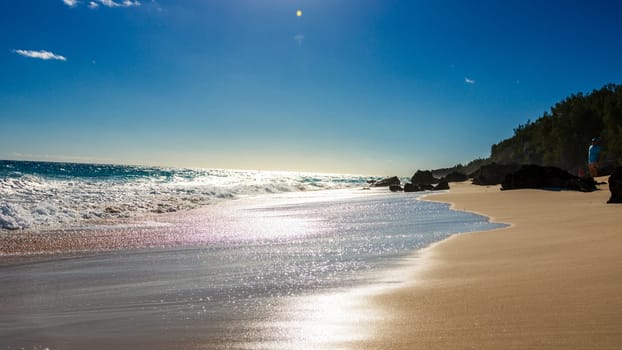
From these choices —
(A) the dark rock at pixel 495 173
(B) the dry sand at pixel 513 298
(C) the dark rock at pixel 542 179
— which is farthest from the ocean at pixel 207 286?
(A) the dark rock at pixel 495 173

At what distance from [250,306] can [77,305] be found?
179cm

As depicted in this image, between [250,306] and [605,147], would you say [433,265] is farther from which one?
[605,147]

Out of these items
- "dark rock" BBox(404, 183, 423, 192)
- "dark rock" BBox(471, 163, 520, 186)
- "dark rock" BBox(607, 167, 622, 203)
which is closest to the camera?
"dark rock" BBox(607, 167, 622, 203)

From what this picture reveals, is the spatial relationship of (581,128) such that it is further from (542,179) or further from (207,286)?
(207,286)

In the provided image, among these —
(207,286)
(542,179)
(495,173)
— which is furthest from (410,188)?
(207,286)

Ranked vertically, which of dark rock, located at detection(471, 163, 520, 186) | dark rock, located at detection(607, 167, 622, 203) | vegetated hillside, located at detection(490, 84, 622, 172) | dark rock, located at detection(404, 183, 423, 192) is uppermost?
vegetated hillside, located at detection(490, 84, 622, 172)

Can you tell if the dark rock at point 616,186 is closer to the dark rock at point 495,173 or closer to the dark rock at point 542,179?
the dark rock at point 542,179

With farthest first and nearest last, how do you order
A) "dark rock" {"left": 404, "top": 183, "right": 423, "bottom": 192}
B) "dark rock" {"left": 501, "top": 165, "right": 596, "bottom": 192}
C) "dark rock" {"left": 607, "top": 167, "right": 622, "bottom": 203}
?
"dark rock" {"left": 404, "top": 183, "right": 423, "bottom": 192} → "dark rock" {"left": 501, "top": 165, "right": 596, "bottom": 192} → "dark rock" {"left": 607, "top": 167, "right": 622, "bottom": 203}

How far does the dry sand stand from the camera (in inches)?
106

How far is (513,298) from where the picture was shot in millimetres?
3512

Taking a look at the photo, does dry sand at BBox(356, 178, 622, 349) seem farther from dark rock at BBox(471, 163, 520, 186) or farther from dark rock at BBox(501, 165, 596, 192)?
dark rock at BBox(471, 163, 520, 186)

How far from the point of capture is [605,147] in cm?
4503

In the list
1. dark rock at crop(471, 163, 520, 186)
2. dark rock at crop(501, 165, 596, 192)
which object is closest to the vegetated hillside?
dark rock at crop(471, 163, 520, 186)

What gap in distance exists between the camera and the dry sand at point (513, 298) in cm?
270
